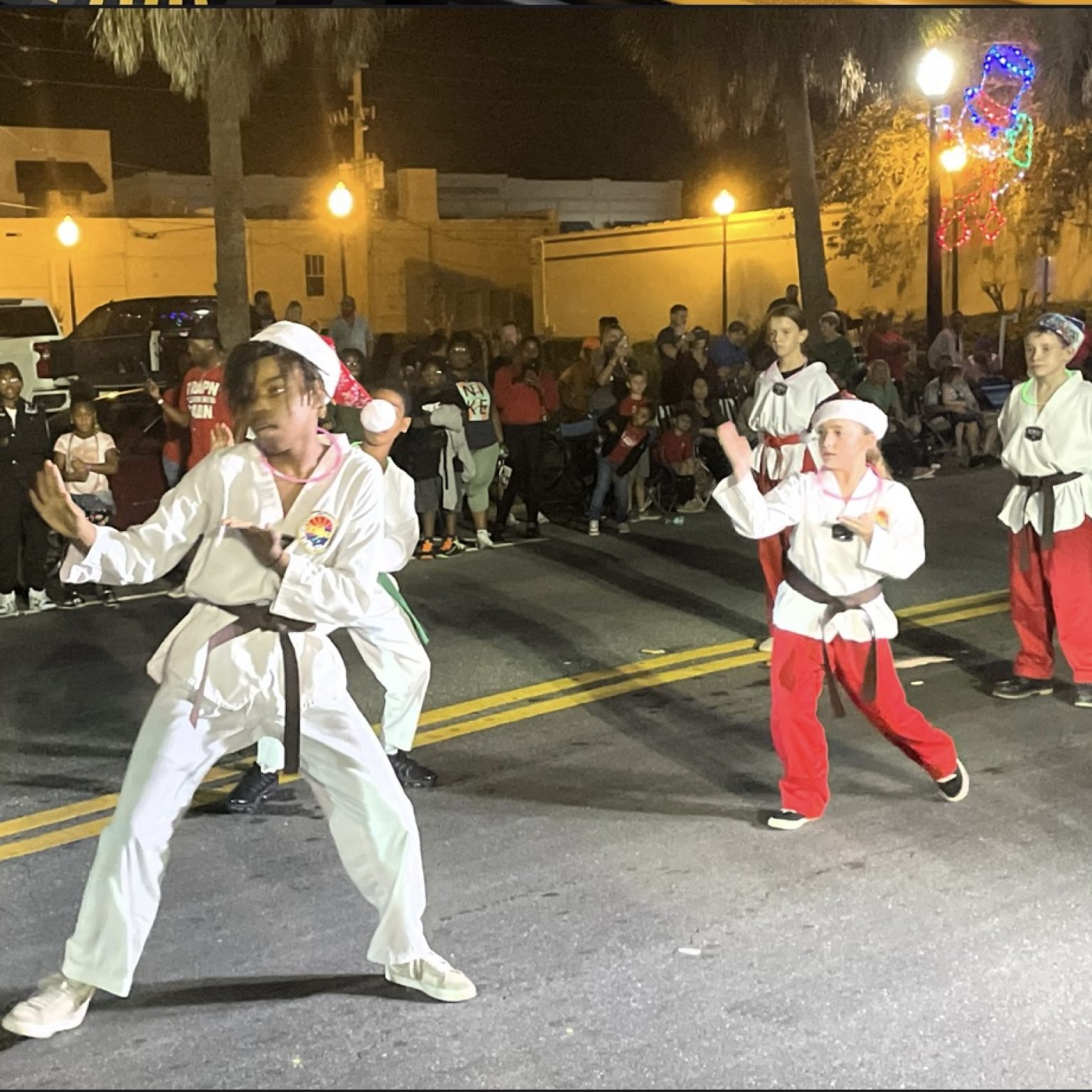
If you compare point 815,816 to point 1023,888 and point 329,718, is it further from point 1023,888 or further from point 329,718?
point 329,718

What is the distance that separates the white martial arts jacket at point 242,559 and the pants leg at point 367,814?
0.11 metres

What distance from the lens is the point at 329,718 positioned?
11.9 feet

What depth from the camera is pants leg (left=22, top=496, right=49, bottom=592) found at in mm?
8969

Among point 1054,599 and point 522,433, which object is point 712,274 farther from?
point 1054,599

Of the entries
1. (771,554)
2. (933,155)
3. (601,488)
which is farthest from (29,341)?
(771,554)

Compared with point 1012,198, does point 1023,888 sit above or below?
below

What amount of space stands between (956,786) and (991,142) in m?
19.8

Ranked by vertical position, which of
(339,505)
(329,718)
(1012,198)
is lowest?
(329,718)

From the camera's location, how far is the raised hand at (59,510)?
11.0 feet

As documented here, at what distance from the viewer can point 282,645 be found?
11.6 ft

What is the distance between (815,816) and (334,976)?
1.87 meters

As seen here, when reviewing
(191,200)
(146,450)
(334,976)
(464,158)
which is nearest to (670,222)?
(464,158)

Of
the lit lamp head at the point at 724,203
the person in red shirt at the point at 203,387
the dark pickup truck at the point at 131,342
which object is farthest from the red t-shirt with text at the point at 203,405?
the lit lamp head at the point at 724,203

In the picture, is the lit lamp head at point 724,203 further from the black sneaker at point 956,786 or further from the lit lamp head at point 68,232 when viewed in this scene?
the black sneaker at point 956,786
